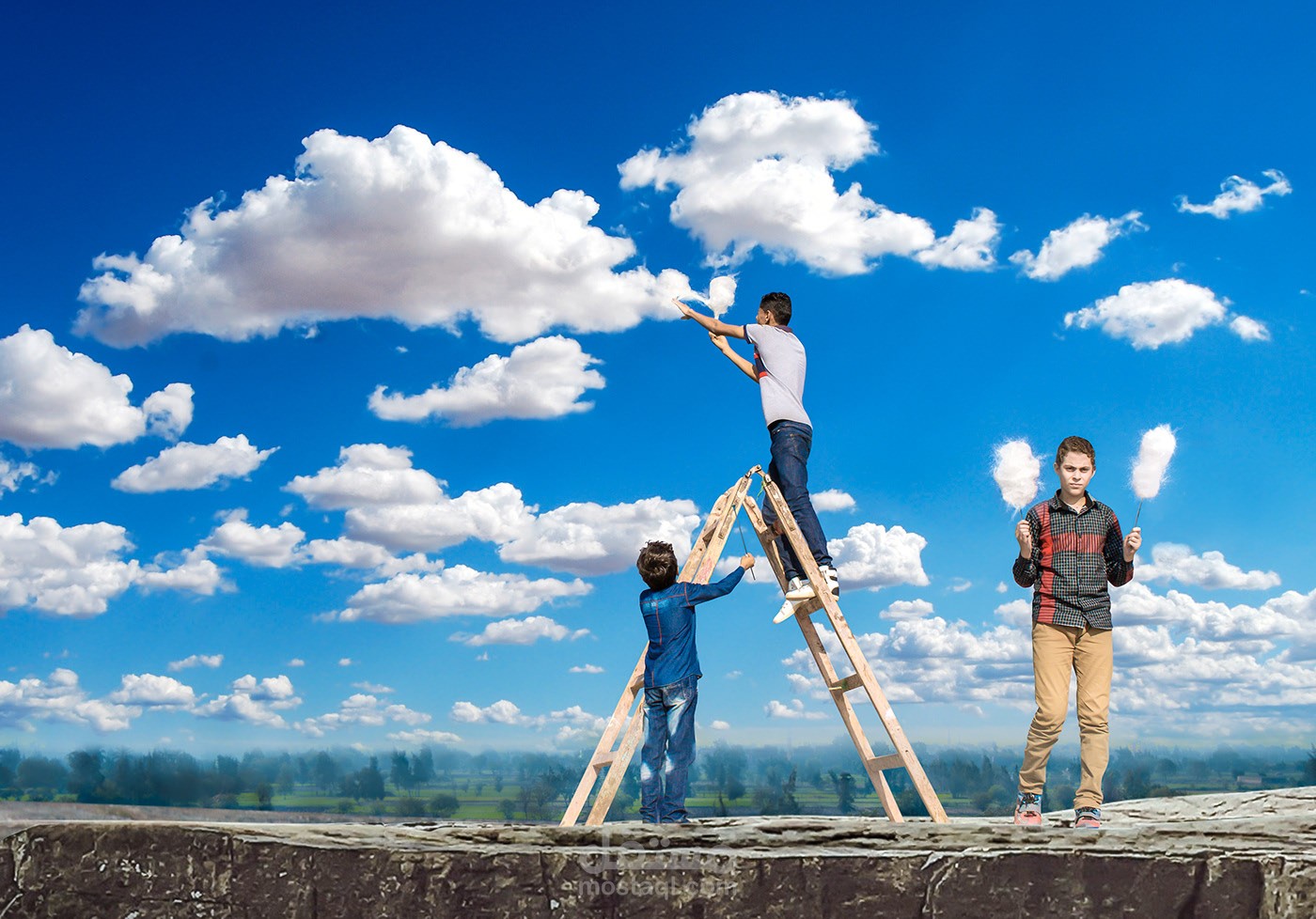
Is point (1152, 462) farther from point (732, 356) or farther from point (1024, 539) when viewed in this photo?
point (732, 356)

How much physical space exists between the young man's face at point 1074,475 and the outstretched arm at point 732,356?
225 cm

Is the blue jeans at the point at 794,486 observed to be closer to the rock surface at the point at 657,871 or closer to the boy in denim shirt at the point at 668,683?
the boy in denim shirt at the point at 668,683

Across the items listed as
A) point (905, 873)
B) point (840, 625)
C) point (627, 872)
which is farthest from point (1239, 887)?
point (840, 625)

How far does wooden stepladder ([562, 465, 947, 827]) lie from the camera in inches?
262

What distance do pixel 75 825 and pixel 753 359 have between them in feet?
16.5

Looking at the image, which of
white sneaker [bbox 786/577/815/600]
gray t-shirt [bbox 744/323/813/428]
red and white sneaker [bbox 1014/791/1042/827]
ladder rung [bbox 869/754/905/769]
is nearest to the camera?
red and white sneaker [bbox 1014/791/1042/827]

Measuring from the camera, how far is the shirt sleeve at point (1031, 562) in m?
6.30

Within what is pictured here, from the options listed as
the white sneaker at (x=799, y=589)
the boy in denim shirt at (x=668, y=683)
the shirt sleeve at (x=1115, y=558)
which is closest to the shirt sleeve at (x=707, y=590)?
the boy in denim shirt at (x=668, y=683)

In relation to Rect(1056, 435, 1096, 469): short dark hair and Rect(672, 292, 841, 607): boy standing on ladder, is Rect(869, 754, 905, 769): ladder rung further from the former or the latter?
Rect(1056, 435, 1096, 469): short dark hair

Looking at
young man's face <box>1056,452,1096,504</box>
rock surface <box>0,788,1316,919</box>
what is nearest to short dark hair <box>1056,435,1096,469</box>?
young man's face <box>1056,452,1096,504</box>

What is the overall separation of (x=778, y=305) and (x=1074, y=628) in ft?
10.3

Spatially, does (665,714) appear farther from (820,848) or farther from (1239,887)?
(1239,887)

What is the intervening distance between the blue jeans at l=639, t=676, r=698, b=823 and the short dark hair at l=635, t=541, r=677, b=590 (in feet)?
1.99

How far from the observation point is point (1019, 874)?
417cm
